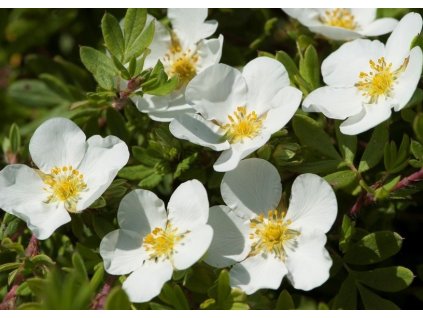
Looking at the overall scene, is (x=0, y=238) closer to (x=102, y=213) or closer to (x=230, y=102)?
(x=102, y=213)

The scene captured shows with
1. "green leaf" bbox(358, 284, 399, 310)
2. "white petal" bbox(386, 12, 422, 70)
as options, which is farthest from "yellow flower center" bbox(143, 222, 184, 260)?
"white petal" bbox(386, 12, 422, 70)

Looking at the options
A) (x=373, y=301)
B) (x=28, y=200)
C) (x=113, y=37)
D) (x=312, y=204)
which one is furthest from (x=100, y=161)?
(x=373, y=301)

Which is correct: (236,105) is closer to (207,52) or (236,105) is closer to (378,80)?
(207,52)

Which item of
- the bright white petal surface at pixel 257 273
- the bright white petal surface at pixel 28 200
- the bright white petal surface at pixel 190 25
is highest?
the bright white petal surface at pixel 190 25

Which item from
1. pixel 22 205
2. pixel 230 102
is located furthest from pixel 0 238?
pixel 230 102

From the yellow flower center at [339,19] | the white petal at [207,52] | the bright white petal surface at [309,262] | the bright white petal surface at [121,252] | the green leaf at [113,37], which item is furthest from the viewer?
the yellow flower center at [339,19]

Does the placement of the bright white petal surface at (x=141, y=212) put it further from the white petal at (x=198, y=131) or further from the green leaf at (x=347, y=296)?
the green leaf at (x=347, y=296)

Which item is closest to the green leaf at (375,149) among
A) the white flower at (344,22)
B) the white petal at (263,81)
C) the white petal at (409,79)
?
Result: the white petal at (409,79)
